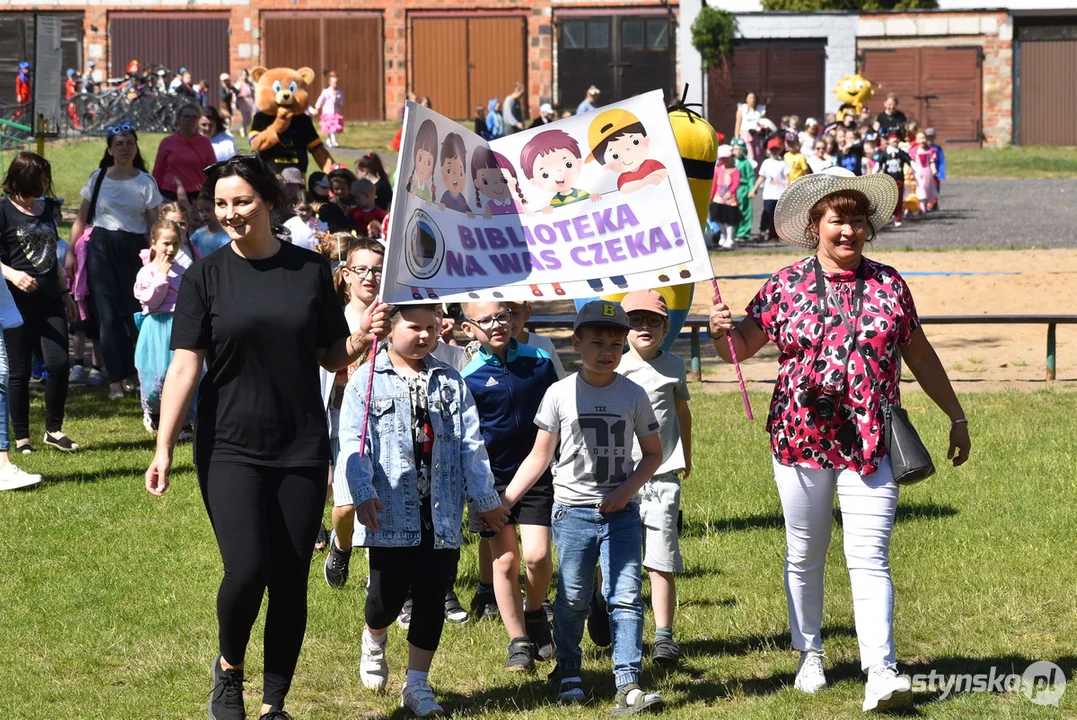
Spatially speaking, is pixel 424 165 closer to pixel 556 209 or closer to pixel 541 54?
pixel 556 209

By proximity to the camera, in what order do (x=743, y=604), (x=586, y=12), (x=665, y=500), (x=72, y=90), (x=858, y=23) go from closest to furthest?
(x=665, y=500) < (x=743, y=604) < (x=72, y=90) < (x=858, y=23) < (x=586, y=12)

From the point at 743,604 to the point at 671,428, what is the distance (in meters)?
1.07

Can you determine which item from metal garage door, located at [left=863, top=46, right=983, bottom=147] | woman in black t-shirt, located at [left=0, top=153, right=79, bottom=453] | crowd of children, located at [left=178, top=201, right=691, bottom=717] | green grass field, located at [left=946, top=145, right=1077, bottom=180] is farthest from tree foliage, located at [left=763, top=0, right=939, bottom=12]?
crowd of children, located at [left=178, top=201, right=691, bottom=717]

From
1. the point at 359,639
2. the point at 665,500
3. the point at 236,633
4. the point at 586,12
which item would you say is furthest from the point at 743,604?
the point at 586,12

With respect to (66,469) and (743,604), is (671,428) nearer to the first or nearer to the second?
(743,604)

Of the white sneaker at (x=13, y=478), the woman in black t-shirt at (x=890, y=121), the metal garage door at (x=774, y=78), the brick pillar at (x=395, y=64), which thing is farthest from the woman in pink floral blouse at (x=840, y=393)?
the brick pillar at (x=395, y=64)

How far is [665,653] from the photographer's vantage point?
609 centimetres

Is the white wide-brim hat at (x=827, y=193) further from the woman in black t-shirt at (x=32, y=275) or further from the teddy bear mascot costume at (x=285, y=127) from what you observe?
the teddy bear mascot costume at (x=285, y=127)

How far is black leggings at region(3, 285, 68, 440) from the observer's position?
1005cm

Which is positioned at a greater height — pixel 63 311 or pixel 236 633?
pixel 63 311

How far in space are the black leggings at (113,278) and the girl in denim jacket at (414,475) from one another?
259 inches

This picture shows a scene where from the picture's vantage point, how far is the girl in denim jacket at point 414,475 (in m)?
5.37

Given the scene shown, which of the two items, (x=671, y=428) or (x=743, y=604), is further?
(x=743, y=604)

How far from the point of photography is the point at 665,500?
6215mm
